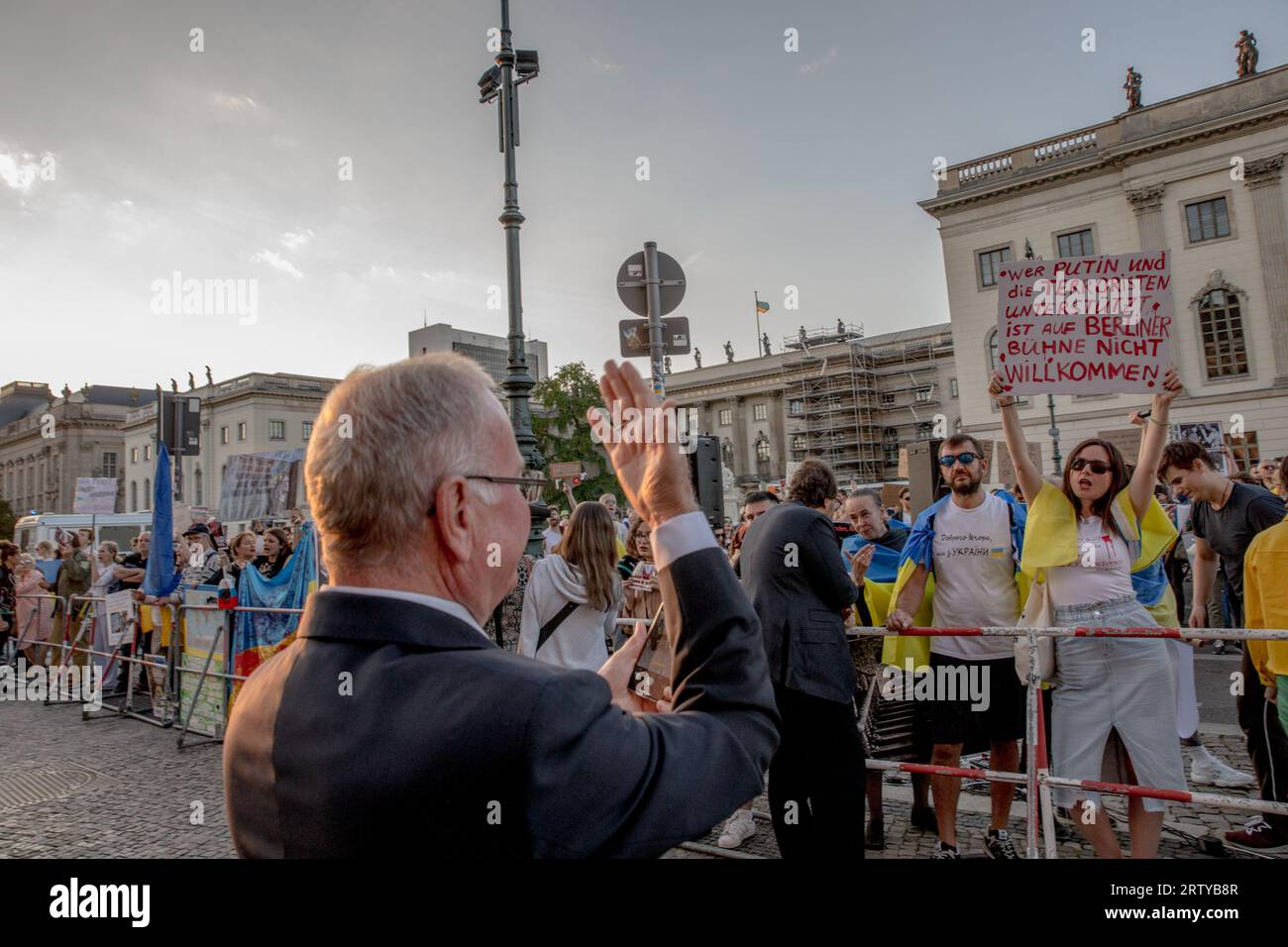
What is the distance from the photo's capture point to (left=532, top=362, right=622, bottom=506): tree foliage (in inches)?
1939

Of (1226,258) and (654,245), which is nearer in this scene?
(654,245)

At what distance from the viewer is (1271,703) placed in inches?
169

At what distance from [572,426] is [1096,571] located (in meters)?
47.2

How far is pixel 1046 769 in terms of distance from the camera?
3.85 m

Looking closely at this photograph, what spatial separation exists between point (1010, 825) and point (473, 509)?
4.59 metres

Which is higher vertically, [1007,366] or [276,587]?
[1007,366]

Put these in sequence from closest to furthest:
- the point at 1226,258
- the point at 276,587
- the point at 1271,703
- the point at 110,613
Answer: the point at 1271,703 → the point at 276,587 → the point at 110,613 → the point at 1226,258


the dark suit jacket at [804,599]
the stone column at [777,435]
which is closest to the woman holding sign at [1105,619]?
the dark suit jacket at [804,599]

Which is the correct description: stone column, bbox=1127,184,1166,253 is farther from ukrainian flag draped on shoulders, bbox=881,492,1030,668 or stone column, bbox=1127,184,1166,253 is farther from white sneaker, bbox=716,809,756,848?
white sneaker, bbox=716,809,756,848

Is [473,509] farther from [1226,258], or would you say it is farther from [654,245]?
[1226,258]

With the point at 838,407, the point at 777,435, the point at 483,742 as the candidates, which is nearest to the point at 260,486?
the point at 483,742

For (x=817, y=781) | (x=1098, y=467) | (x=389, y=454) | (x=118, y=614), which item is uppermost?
(x=1098, y=467)

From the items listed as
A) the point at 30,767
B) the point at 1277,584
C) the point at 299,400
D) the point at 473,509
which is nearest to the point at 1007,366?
the point at 1277,584

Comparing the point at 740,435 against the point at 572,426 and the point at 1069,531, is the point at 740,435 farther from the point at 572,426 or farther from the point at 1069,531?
the point at 1069,531
